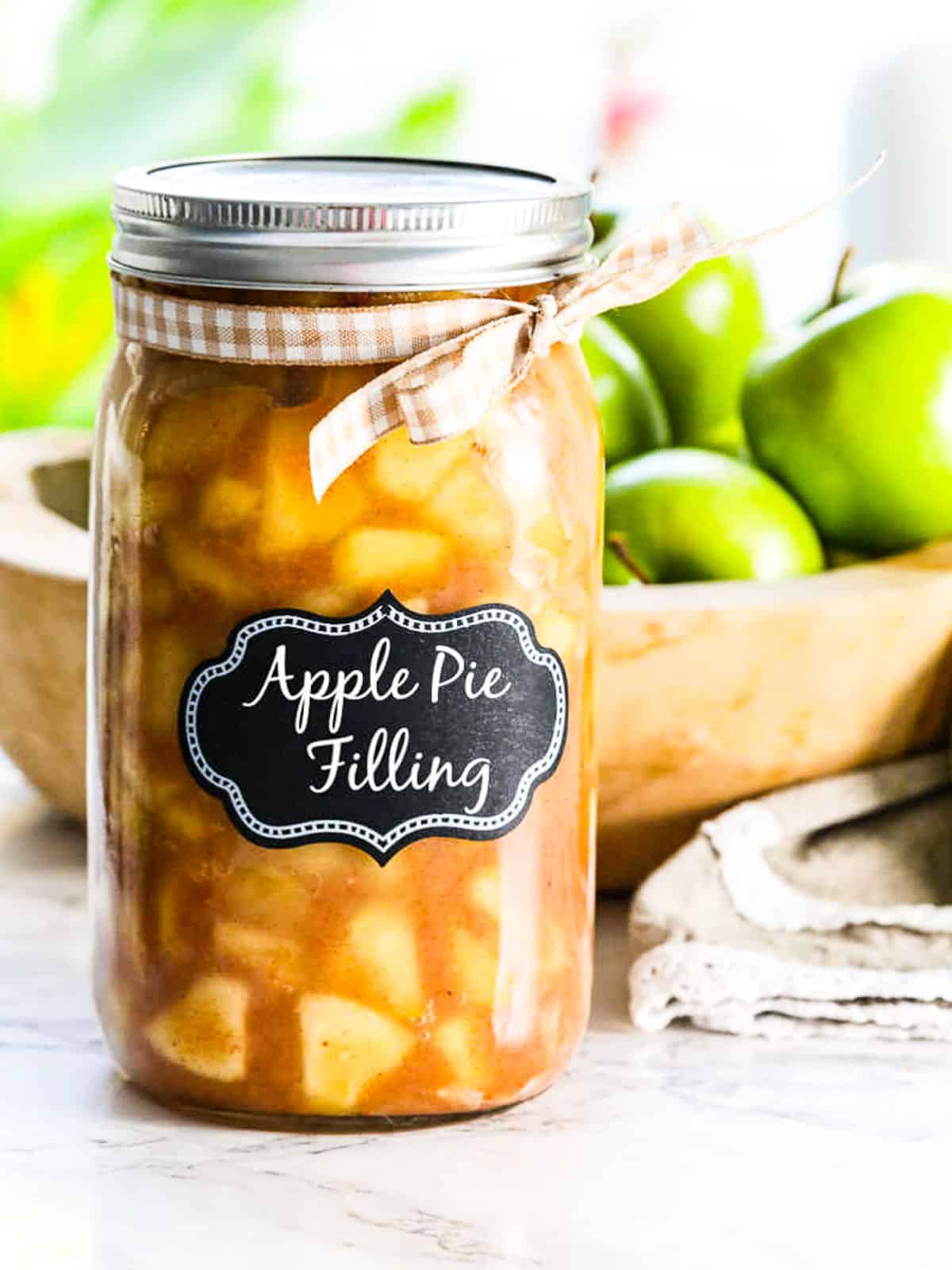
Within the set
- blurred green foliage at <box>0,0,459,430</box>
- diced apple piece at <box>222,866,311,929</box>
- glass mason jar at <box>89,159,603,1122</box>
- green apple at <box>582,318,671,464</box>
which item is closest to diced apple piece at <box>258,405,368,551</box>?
glass mason jar at <box>89,159,603,1122</box>

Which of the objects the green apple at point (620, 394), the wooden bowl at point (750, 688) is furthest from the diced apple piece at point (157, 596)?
the green apple at point (620, 394)

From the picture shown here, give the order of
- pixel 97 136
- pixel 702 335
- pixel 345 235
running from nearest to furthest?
1. pixel 345 235
2. pixel 702 335
3. pixel 97 136

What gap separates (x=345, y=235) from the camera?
0.58 metres

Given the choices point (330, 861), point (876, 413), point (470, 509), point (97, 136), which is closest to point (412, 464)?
point (470, 509)

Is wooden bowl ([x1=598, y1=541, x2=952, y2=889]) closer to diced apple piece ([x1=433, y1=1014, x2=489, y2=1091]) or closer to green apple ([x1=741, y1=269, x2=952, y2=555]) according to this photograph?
green apple ([x1=741, y1=269, x2=952, y2=555])

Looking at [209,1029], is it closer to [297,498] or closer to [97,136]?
[297,498]

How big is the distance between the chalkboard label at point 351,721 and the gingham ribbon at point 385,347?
0.05 meters

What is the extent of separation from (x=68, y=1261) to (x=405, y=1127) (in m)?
0.13

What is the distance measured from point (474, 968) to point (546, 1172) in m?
0.07

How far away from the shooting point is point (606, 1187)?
63cm

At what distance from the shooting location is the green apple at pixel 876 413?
882mm

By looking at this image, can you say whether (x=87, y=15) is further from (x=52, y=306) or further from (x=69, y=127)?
(x=52, y=306)

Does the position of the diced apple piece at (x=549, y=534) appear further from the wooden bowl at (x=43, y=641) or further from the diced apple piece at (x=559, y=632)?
the wooden bowl at (x=43, y=641)

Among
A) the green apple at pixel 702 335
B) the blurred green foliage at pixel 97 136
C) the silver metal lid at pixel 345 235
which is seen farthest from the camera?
the blurred green foliage at pixel 97 136
